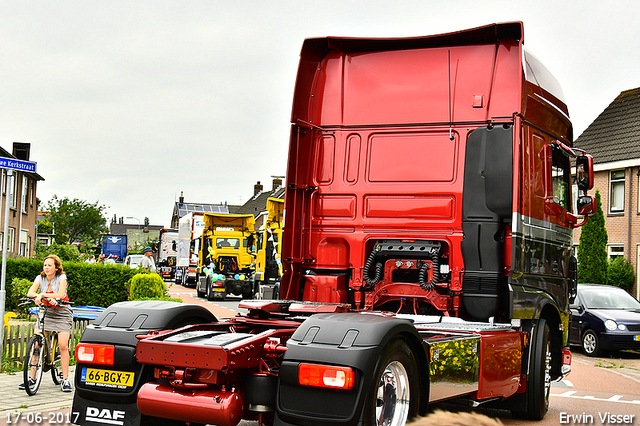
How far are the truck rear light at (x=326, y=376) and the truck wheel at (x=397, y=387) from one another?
0.26 m

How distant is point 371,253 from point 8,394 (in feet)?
14.3

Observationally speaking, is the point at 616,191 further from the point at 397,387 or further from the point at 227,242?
the point at 397,387

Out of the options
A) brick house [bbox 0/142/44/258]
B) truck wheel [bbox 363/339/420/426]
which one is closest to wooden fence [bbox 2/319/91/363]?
truck wheel [bbox 363/339/420/426]

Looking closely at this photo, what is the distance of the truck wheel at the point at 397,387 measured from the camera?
4.23 m

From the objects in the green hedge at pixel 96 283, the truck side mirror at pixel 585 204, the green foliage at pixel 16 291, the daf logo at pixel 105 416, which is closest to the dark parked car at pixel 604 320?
the truck side mirror at pixel 585 204

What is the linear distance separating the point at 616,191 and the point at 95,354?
28.9 meters

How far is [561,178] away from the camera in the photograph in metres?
7.91

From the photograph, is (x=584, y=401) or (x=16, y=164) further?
(x=16, y=164)

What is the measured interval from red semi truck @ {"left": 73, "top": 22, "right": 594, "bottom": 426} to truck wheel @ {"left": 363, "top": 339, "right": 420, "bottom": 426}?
0.42m

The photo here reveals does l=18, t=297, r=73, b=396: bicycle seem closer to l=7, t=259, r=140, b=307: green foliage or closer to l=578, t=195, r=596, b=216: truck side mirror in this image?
l=578, t=195, r=596, b=216: truck side mirror

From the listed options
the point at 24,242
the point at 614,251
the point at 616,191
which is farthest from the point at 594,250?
the point at 24,242

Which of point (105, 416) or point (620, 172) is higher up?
point (620, 172)

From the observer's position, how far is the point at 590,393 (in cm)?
956

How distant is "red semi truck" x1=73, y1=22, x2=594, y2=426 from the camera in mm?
5799
